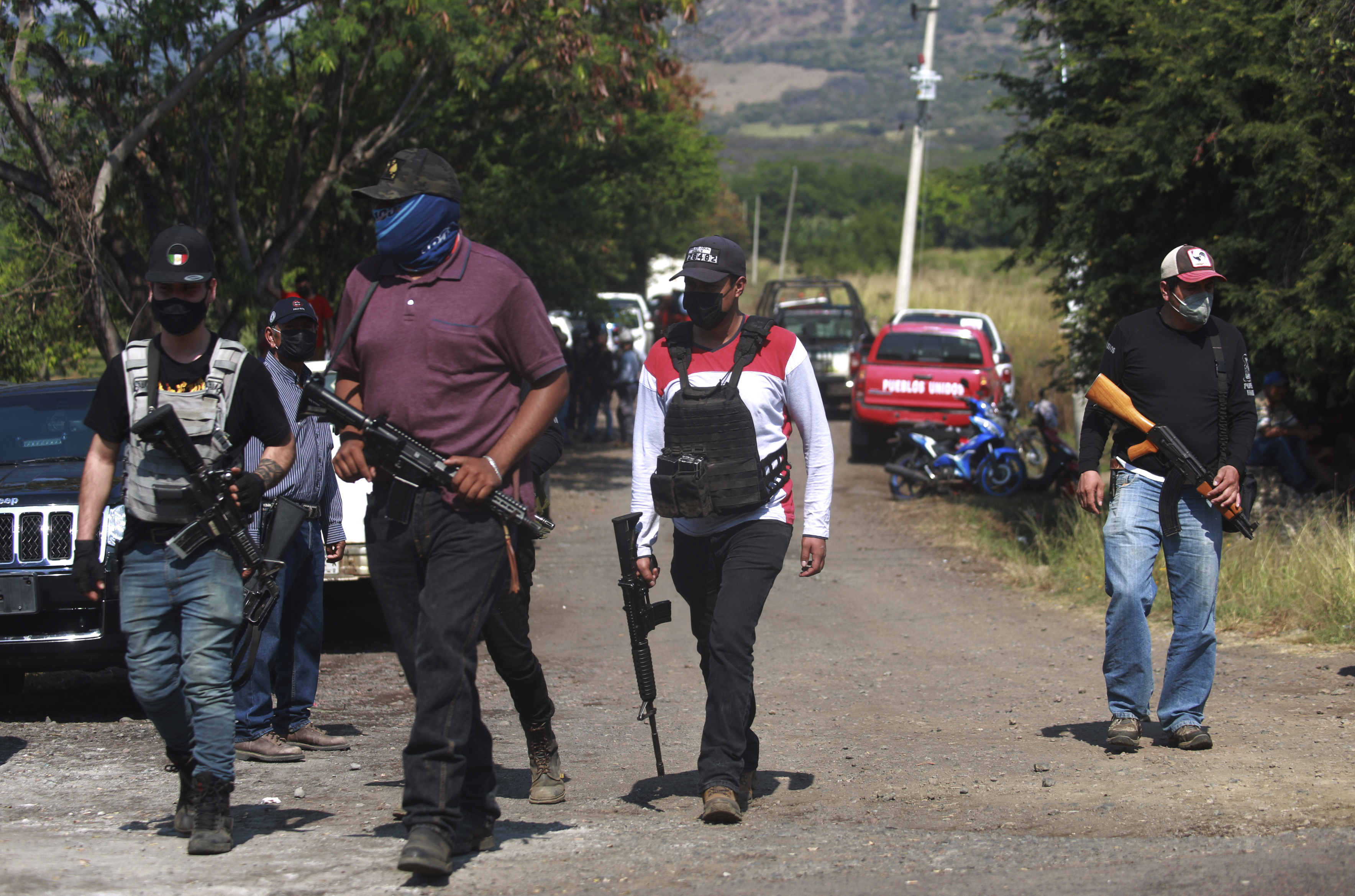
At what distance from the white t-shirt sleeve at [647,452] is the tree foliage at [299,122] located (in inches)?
283

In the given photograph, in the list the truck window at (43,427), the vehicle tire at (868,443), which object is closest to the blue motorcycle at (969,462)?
the vehicle tire at (868,443)

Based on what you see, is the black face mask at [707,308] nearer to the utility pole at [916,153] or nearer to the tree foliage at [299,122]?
the tree foliage at [299,122]

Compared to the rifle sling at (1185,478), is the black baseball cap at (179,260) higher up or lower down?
higher up

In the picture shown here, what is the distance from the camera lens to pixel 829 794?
5.20 m

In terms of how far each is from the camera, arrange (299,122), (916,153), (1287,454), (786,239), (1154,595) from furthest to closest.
Result: (786,239) < (916,153) < (299,122) < (1287,454) < (1154,595)

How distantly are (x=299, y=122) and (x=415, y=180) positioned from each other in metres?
9.92

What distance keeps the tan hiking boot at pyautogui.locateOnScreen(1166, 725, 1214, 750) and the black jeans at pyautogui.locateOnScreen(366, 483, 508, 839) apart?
316cm

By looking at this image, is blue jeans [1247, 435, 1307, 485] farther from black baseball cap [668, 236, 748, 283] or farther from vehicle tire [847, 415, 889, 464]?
vehicle tire [847, 415, 889, 464]

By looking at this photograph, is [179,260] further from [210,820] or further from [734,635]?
[734,635]

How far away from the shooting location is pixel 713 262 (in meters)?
4.83

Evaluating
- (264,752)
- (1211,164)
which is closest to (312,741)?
(264,752)

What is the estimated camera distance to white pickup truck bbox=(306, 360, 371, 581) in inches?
308

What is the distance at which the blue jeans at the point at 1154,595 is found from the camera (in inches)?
224

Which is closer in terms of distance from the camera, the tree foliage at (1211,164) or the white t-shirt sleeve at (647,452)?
the white t-shirt sleeve at (647,452)
